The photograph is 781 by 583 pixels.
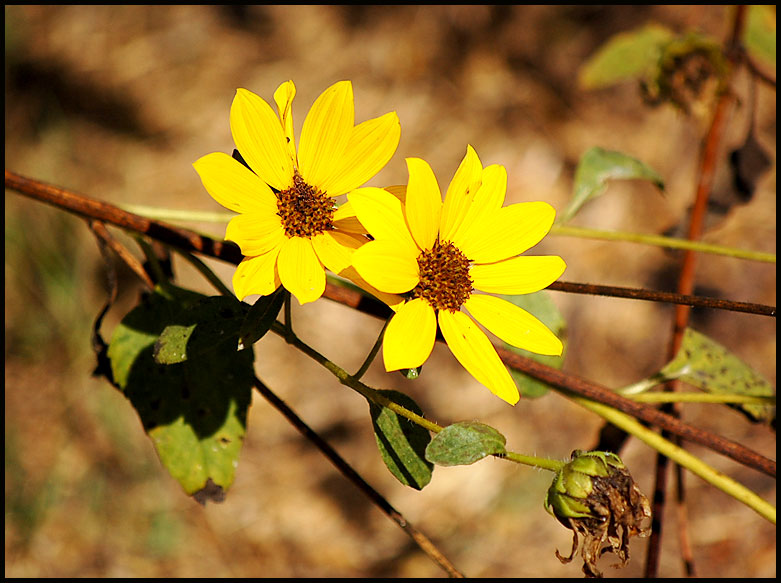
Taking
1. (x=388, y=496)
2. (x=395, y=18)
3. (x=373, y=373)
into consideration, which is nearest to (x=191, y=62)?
(x=395, y=18)

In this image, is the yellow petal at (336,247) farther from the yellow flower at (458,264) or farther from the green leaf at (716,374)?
the green leaf at (716,374)

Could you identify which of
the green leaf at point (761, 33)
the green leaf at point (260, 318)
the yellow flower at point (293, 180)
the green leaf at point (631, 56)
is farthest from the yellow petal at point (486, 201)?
the green leaf at point (761, 33)

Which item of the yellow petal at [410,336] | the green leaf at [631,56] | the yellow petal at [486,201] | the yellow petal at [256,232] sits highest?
the green leaf at [631,56]

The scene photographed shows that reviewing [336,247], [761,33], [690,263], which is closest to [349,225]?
[336,247]

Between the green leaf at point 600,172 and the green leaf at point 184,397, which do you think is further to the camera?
the green leaf at point 600,172

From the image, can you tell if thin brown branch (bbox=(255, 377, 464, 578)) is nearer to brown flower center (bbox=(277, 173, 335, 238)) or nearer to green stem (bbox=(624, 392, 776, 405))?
brown flower center (bbox=(277, 173, 335, 238))

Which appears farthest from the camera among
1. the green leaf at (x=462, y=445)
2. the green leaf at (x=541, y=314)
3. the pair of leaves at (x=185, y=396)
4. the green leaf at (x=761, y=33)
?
the green leaf at (x=761, y=33)

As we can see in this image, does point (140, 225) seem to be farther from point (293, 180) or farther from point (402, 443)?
point (402, 443)
